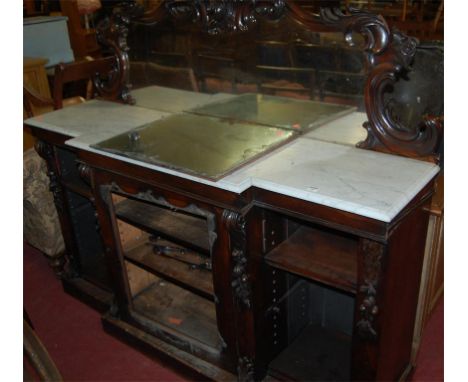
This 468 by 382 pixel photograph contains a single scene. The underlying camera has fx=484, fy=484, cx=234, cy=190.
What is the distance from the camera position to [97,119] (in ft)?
6.88

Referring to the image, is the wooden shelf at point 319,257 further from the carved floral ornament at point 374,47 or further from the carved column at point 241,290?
the carved floral ornament at point 374,47

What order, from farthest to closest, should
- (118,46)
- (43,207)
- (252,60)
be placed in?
(43,207)
(118,46)
(252,60)

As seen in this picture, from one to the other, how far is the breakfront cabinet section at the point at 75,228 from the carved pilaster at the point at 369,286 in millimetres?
1230

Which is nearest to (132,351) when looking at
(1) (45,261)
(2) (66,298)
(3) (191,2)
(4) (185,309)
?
(4) (185,309)

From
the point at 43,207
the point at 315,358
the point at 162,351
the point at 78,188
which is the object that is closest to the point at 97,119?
the point at 78,188

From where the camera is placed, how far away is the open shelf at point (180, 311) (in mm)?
1939

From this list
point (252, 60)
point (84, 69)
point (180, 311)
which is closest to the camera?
point (252, 60)

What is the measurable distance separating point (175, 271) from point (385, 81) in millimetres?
1062

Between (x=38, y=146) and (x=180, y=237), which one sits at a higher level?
(x=38, y=146)

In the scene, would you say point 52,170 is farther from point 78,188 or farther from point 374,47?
point 374,47

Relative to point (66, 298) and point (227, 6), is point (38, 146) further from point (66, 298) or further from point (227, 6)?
point (227, 6)

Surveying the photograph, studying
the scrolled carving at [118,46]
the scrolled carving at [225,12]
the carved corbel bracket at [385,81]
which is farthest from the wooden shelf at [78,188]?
the carved corbel bracket at [385,81]

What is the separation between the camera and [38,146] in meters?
2.19

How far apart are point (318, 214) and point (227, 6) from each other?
0.87m
